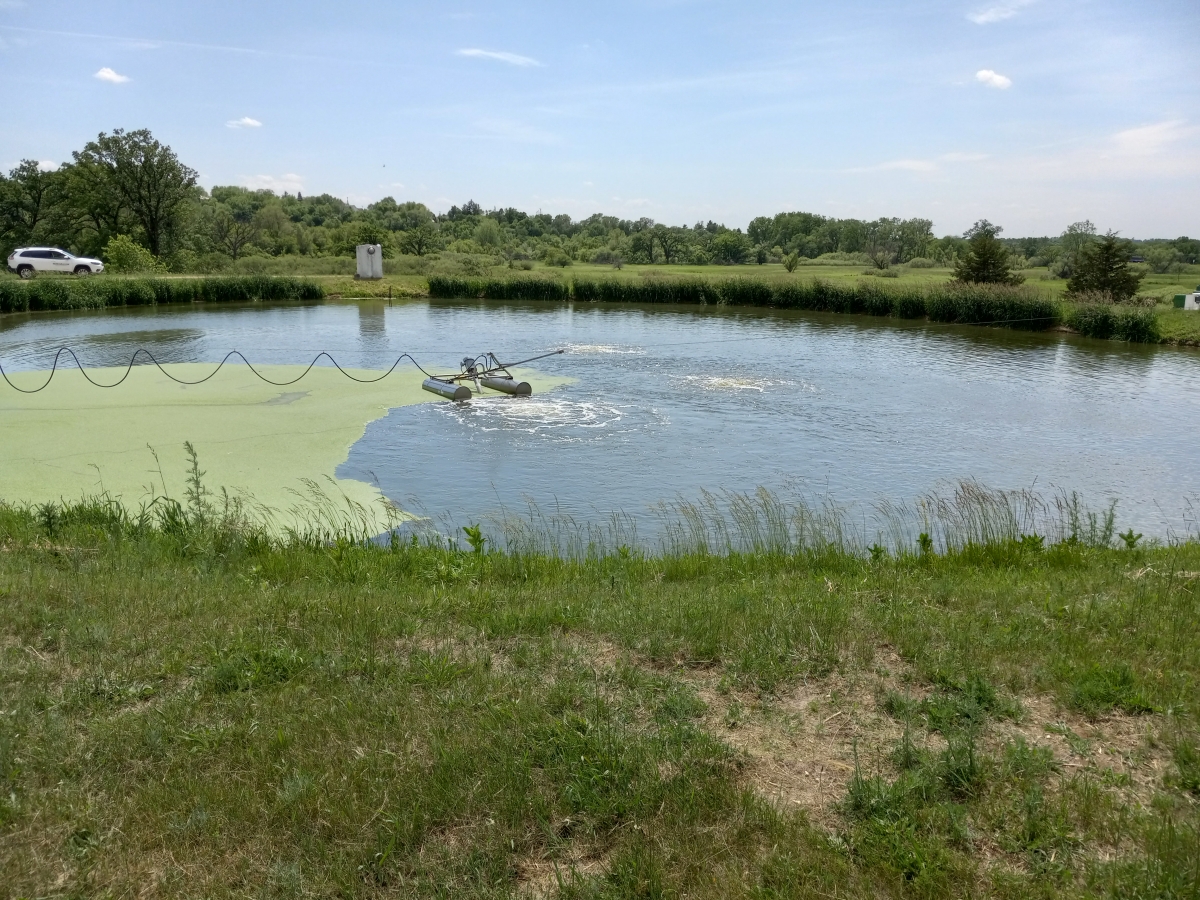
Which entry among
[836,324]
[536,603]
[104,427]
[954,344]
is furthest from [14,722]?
[836,324]

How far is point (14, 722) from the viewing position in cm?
317

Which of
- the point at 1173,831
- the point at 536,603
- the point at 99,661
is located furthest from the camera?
the point at 536,603

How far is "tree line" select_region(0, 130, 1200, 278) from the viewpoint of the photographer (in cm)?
4734

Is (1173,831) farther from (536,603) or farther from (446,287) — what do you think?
(446,287)

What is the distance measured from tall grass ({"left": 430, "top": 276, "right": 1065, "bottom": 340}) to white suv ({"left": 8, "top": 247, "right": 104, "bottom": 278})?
545 inches

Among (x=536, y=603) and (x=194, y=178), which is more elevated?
(x=194, y=178)

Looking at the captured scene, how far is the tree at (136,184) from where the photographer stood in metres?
47.0

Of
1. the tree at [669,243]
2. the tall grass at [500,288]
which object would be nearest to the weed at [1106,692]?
the tall grass at [500,288]

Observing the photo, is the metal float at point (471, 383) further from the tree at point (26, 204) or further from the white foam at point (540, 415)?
the tree at point (26, 204)

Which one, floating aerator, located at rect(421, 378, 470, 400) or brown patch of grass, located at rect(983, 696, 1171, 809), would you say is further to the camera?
floating aerator, located at rect(421, 378, 470, 400)

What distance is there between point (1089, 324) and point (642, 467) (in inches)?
812

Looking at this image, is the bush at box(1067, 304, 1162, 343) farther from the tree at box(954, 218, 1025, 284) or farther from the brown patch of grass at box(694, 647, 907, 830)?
the brown patch of grass at box(694, 647, 907, 830)

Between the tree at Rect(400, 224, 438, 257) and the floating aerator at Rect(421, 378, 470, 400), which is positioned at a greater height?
the tree at Rect(400, 224, 438, 257)

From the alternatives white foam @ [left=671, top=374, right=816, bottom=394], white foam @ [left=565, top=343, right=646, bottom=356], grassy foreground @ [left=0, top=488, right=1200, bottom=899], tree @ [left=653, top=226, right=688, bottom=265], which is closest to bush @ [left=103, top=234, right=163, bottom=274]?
white foam @ [left=565, top=343, right=646, bottom=356]
